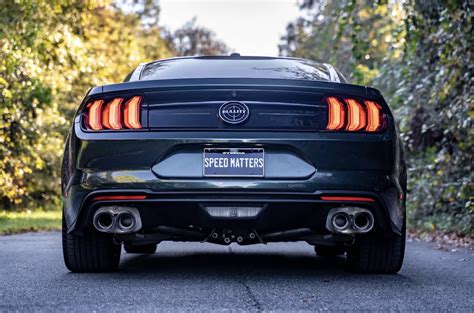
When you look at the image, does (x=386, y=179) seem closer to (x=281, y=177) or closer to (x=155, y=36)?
(x=281, y=177)

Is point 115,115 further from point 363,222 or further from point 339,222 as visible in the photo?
point 363,222

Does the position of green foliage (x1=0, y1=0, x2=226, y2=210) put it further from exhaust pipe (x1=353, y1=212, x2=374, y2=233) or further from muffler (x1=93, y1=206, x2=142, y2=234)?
exhaust pipe (x1=353, y1=212, x2=374, y2=233)

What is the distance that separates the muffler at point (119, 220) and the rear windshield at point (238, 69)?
1083 millimetres

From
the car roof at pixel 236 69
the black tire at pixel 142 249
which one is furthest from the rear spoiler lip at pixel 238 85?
the black tire at pixel 142 249

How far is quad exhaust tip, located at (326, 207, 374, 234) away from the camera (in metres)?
6.02

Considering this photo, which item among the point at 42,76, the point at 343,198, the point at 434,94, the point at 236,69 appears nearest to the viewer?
the point at 343,198

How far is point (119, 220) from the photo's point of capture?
6074 millimetres

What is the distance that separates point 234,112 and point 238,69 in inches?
37.7

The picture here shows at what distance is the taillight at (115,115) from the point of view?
6.05 meters

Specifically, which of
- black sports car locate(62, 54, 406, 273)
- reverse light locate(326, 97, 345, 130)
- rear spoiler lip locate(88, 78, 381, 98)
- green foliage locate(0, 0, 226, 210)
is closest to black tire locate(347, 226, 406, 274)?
black sports car locate(62, 54, 406, 273)

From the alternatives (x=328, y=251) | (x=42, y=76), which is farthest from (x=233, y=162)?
(x=42, y=76)

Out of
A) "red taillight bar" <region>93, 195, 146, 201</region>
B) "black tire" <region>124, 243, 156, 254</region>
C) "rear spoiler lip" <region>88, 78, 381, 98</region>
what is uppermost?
"rear spoiler lip" <region>88, 78, 381, 98</region>

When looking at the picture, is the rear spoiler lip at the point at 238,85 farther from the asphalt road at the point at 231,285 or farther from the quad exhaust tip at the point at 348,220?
the asphalt road at the point at 231,285

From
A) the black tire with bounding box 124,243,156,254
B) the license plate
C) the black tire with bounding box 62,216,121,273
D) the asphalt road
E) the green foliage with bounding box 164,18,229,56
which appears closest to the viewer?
the asphalt road
